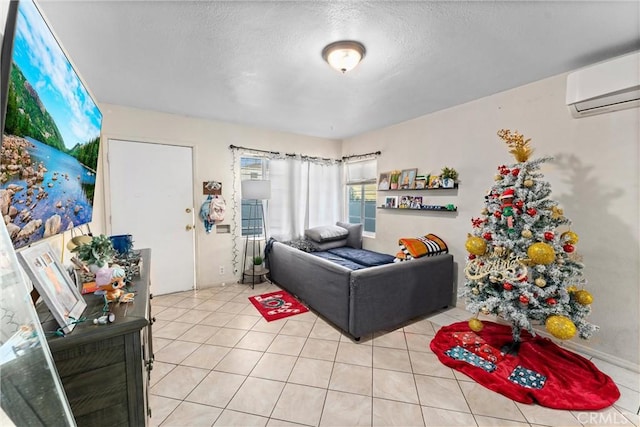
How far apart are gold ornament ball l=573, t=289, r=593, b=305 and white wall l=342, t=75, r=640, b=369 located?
392 mm

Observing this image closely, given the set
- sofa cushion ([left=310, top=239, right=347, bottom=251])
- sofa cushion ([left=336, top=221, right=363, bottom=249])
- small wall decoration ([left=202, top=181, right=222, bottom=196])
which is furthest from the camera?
sofa cushion ([left=336, top=221, right=363, bottom=249])

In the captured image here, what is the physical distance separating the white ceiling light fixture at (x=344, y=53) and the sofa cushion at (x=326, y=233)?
2564 millimetres

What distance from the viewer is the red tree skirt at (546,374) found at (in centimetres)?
170

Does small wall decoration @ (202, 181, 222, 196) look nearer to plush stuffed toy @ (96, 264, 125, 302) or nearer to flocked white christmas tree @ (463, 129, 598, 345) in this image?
plush stuffed toy @ (96, 264, 125, 302)

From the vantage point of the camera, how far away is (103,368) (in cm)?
89

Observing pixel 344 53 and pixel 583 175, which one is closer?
pixel 344 53

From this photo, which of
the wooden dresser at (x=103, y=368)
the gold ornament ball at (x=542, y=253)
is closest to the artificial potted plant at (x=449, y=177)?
the gold ornament ball at (x=542, y=253)

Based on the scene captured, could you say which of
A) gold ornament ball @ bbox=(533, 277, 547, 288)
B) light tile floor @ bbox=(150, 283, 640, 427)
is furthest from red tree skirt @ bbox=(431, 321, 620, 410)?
gold ornament ball @ bbox=(533, 277, 547, 288)

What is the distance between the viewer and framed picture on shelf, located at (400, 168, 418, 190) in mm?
3475

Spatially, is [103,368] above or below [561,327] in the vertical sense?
above

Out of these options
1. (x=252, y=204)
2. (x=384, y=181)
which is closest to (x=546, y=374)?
(x=384, y=181)

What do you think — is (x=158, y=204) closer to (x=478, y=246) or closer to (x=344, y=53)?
(x=344, y=53)

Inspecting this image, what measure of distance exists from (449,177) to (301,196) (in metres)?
2.26

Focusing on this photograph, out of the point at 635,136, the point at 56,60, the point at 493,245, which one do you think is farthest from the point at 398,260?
the point at 56,60
